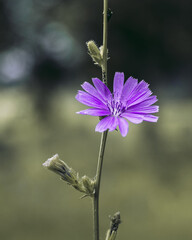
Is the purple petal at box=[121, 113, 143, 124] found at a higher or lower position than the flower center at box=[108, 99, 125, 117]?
lower

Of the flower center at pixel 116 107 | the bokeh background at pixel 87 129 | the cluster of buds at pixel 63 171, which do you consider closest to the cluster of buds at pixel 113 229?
the cluster of buds at pixel 63 171

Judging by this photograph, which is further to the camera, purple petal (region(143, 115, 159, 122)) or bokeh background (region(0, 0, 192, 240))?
bokeh background (region(0, 0, 192, 240))

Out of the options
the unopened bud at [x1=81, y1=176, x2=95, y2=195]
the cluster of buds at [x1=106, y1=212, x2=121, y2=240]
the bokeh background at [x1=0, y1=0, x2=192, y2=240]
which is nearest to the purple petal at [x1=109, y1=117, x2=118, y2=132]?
the unopened bud at [x1=81, y1=176, x2=95, y2=195]

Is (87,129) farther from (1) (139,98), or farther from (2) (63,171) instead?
(1) (139,98)

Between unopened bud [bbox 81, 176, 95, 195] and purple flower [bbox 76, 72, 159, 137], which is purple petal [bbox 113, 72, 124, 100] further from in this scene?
unopened bud [bbox 81, 176, 95, 195]

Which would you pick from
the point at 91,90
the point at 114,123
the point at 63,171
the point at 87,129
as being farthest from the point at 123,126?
the point at 87,129

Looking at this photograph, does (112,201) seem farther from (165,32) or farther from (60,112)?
(165,32)

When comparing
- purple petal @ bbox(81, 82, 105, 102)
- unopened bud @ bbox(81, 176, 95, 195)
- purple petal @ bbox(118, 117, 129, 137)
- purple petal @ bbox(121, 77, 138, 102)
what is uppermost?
purple petal @ bbox(121, 77, 138, 102)

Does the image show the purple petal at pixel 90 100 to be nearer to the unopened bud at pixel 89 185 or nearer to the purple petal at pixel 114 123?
the purple petal at pixel 114 123

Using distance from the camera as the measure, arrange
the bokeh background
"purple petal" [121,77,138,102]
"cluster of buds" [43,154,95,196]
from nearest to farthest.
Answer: "purple petal" [121,77,138,102]
"cluster of buds" [43,154,95,196]
the bokeh background
